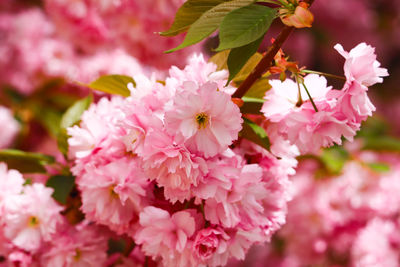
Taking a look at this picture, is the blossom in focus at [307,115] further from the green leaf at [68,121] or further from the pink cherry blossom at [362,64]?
the green leaf at [68,121]

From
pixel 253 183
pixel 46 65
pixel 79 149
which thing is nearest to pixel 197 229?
pixel 253 183

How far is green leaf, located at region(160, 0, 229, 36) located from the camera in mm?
556

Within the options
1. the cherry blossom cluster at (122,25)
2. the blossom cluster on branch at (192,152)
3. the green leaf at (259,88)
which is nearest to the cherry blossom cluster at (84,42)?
the cherry blossom cluster at (122,25)

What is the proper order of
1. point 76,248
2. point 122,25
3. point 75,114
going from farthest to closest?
1. point 122,25
2. point 75,114
3. point 76,248

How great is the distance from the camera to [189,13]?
1.84 ft

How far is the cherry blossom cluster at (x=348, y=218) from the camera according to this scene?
115cm

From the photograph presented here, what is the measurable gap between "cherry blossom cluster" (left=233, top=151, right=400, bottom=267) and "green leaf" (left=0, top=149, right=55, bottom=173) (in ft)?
2.46

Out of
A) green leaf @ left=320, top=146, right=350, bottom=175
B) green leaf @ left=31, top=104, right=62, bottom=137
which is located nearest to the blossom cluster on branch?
green leaf @ left=31, top=104, right=62, bottom=137

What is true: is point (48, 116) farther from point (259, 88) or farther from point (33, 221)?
point (259, 88)

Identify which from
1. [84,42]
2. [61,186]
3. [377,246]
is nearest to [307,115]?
[61,186]

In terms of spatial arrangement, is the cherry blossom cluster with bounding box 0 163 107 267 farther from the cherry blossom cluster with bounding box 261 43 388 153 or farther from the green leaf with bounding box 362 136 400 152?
the green leaf with bounding box 362 136 400 152

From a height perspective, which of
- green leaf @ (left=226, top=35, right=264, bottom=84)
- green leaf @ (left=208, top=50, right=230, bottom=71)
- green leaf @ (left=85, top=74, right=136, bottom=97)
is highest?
green leaf @ (left=226, top=35, right=264, bottom=84)

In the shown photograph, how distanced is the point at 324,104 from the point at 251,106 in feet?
0.34

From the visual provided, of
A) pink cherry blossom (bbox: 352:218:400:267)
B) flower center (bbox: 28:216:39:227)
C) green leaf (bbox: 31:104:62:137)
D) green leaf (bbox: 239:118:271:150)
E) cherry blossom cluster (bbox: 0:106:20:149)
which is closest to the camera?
green leaf (bbox: 239:118:271:150)
